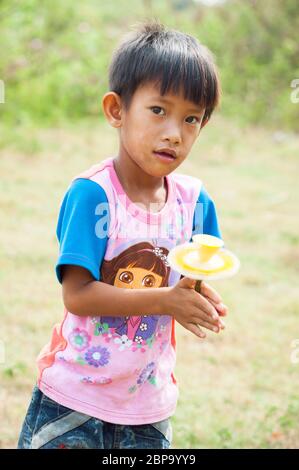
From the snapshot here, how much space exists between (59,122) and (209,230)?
6.85 metres

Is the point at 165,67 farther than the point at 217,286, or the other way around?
the point at 217,286

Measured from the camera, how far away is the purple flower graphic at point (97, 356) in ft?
5.66

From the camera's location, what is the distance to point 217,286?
4555 millimetres

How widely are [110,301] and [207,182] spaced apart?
560cm

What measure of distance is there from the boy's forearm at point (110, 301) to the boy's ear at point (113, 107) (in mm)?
418

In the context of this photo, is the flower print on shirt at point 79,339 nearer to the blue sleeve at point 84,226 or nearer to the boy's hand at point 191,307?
the blue sleeve at point 84,226

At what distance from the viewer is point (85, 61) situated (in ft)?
30.2

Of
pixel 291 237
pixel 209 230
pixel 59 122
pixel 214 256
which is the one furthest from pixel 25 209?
pixel 214 256
